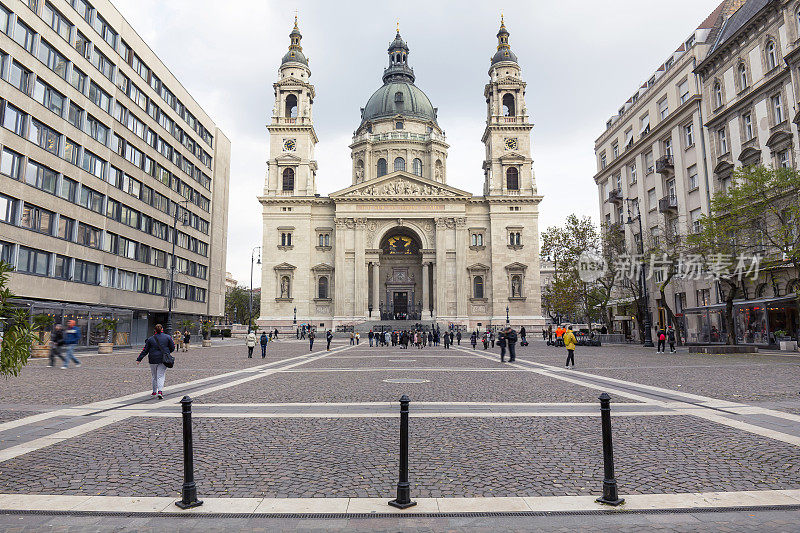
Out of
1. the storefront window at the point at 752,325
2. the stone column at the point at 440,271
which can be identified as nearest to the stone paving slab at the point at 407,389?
the storefront window at the point at 752,325

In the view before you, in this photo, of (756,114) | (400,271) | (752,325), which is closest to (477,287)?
(400,271)

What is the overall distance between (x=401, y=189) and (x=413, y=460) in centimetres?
6140

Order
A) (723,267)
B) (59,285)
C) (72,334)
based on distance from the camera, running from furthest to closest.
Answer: (59,285) < (723,267) < (72,334)

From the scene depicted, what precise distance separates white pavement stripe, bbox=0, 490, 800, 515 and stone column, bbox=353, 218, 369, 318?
5805cm

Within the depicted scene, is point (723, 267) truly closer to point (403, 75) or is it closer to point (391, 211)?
point (391, 211)

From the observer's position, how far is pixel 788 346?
26.6m

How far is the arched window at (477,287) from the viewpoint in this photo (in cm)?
6553

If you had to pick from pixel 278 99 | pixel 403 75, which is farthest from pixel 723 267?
pixel 403 75

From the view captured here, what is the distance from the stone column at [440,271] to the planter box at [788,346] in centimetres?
3936

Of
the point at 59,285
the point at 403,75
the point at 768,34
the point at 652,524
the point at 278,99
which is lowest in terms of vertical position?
the point at 652,524

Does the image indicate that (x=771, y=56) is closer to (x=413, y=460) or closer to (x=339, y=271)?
(x=413, y=460)

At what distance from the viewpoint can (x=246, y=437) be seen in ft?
24.0

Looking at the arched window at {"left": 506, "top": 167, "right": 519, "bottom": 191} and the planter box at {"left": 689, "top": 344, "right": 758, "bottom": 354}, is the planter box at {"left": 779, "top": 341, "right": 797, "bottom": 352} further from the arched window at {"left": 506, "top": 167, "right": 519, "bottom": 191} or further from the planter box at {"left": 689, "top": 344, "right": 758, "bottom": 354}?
the arched window at {"left": 506, "top": 167, "right": 519, "bottom": 191}

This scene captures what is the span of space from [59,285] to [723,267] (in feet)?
129
